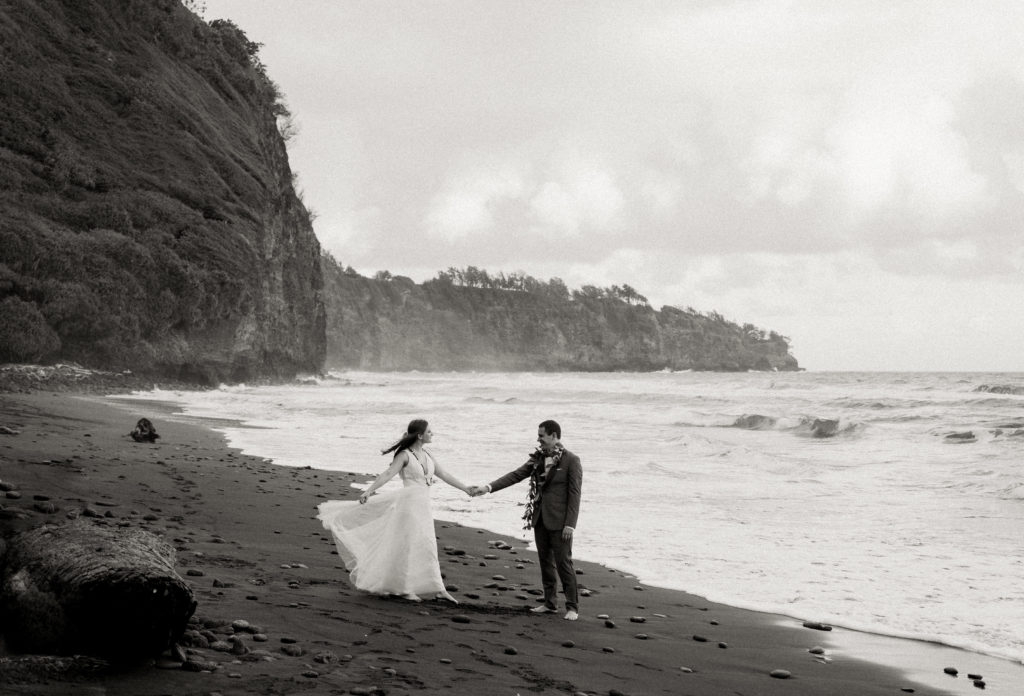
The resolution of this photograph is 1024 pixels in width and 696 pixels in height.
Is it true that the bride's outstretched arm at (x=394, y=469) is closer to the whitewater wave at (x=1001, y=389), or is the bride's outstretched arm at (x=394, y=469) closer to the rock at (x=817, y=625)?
the rock at (x=817, y=625)

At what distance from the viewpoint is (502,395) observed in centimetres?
4547

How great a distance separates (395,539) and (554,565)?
130 cm

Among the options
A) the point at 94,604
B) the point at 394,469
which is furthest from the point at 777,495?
the point at 94,604

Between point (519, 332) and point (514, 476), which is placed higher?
point (519, 332)

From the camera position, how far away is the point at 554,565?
7.01 m

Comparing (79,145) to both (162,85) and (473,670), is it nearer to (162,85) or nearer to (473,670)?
(162,85)

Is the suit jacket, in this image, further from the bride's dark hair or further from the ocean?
the ocean

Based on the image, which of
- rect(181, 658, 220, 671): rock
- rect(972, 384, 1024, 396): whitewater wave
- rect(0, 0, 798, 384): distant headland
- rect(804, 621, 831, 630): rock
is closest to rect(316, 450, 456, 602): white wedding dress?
rect(181, 658, 220, 671): rock

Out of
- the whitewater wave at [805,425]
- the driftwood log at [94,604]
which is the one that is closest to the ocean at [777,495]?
the whitewater wave at [805,425]

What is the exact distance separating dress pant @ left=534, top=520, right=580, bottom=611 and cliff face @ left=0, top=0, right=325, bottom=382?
1059 inches

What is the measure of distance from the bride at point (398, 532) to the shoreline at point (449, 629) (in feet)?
0.59

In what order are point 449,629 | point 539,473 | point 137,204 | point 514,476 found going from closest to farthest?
1. point 449,629
2. point 539,473
3. point 514,476
4. point 137,204

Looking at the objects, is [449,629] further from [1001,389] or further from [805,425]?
[1001,389]

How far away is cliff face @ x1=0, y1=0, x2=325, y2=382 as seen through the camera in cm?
3266
